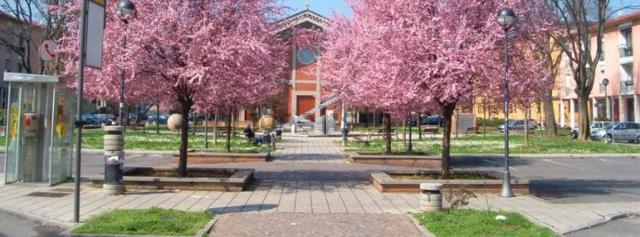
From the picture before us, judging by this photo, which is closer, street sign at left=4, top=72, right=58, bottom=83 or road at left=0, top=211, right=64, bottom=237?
road at left=0, top=211, right=64, bottom=237

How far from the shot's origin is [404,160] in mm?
20953

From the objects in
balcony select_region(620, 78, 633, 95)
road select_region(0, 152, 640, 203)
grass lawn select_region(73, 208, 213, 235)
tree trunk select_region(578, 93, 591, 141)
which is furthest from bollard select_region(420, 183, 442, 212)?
balcony select_region(620, 78, 633, 95)

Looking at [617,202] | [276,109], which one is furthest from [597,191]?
[276,109]

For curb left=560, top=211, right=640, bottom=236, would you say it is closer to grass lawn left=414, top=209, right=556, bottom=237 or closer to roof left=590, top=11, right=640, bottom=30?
grass lawn left=414, top=209, right=556, bottom=237

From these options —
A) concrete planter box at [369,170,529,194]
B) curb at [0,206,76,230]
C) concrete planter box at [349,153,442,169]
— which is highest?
concrete planter box at [349,153,442,169]

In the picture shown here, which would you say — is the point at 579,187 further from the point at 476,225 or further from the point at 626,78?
the point at 626,78

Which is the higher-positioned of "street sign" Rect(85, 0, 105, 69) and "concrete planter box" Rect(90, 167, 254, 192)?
"street sign" Rect(85, 0, 105, 69)

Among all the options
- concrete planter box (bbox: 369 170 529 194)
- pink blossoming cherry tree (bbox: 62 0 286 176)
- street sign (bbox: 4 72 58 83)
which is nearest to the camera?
pink blossoming cherry tree (bbox: 62 0 286 176)

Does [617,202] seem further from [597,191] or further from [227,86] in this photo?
[227,86]

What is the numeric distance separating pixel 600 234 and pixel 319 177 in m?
8.50

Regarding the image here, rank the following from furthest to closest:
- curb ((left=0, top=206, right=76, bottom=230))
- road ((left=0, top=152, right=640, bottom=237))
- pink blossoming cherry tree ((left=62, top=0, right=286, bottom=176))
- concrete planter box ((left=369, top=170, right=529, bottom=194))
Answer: concrete planter box ((left=369, top=170, right=529, bottom=194)) < road ((left=0, top=152, right=640, bottom=237)) < pink blossoming cherry tree ((left=62, top=0, right=286, bottom=176)) < curb ((left=0, top=206, right=76, bottom=230))

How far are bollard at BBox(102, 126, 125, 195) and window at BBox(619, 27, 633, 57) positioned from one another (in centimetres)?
5104

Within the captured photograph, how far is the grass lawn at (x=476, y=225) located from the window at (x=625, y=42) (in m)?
50.1

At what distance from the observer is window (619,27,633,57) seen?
53375 millimetres
